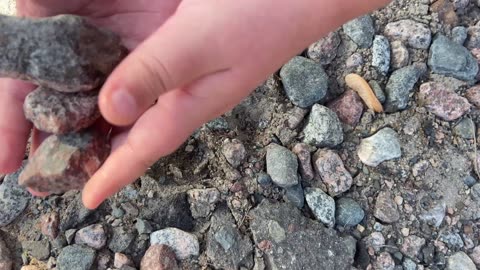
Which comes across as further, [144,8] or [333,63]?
[333,63]

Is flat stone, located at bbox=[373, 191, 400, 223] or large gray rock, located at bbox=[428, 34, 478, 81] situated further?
large gray rock, located at bbox=[428, 34, 478, 81]

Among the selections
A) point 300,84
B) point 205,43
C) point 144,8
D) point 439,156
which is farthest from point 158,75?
point 439,156

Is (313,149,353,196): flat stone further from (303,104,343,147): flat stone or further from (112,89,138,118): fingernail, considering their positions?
(112,89,138,118): fingernail

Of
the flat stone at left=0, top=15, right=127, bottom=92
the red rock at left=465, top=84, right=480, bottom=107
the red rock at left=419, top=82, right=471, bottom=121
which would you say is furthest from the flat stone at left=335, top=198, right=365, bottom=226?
the flat stone at left=0, top=15, right=127, bottom=92

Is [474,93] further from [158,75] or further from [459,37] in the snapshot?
[158,75]

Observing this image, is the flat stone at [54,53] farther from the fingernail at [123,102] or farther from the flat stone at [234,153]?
the flat stone at [234,153]

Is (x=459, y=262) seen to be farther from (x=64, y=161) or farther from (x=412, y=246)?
(x=64, y=161)
